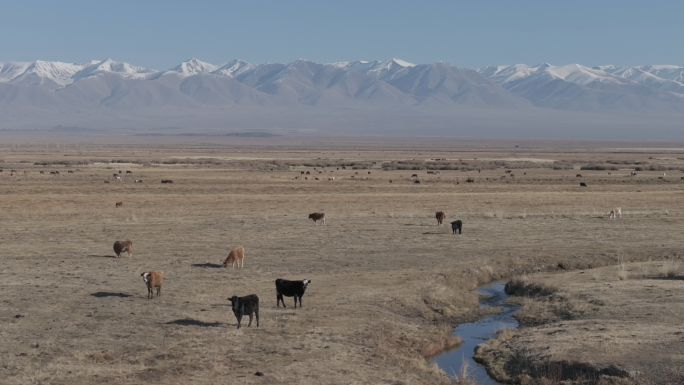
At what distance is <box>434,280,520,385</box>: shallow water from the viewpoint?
17803 mm

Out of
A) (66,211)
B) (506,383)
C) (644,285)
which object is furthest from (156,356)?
(66,211)

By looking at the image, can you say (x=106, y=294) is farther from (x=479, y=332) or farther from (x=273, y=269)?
(x=479, y=332)

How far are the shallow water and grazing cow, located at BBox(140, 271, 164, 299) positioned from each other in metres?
7.62

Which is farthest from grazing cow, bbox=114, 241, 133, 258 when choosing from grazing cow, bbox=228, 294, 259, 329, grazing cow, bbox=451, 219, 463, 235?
grazing cow, bbox=451, 219, 463, 235

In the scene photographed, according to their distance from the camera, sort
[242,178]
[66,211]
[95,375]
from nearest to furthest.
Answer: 1. [95,375]
2. [66,211]
3. [242,178]

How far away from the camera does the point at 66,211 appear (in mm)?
43094

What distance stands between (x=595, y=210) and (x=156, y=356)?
3608 cm

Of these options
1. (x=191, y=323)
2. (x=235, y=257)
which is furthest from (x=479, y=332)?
(x=235, y=257)

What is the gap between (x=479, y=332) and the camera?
21.2 metres

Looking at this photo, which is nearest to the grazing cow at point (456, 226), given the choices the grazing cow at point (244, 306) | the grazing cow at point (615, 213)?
the grazing cow at point (615, 213)

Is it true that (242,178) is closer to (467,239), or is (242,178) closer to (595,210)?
(595,210)

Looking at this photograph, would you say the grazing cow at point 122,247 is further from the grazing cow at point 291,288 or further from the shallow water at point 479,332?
the shallow water at point 479,332

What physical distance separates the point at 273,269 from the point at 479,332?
7.80 meters

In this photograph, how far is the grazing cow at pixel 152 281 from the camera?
20484 millimetres
